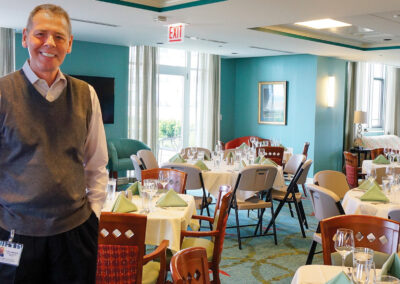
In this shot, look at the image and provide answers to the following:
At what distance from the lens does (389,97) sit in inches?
543

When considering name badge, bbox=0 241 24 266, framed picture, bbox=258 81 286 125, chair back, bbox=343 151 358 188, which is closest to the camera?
name badge, bbox=0 241 24 266

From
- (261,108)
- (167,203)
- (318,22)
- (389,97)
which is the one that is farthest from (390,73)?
(167,203)

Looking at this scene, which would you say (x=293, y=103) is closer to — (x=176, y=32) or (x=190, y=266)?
(x=176, y=32)

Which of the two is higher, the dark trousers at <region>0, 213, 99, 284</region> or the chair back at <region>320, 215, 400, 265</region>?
the dark trousers at <region>0, 213, 99, 284</region>

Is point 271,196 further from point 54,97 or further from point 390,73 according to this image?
point 390,73

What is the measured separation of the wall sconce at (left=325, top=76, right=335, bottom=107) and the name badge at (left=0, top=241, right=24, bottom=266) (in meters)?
9.92

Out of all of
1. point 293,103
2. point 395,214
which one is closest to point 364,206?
point 395,214

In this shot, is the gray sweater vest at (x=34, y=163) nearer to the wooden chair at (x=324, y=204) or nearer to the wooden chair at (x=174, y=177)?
the wooden chair at (x=324, y=204)

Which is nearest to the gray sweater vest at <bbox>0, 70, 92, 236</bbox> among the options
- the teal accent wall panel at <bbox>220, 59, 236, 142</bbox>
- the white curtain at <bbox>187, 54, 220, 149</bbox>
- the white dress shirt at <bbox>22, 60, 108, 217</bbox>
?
the white dress shirt at <bbox>22, 60, 108, 217</bbox>

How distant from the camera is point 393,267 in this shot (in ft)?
6.37

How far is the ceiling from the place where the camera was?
18.1 feet

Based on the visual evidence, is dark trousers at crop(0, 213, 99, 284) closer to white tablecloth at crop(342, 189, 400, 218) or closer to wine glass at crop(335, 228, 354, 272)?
wine glass at crop(335, 228, 354, 272)

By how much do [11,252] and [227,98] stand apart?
34.3 feet

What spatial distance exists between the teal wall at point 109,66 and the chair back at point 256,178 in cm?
466
